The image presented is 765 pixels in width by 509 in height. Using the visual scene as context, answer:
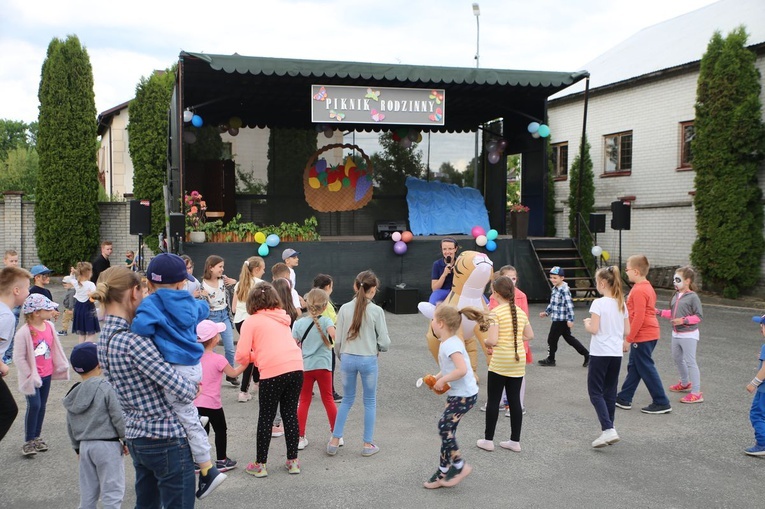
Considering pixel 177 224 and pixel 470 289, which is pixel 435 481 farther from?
pixel 177 224

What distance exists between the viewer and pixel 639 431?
6.15 m

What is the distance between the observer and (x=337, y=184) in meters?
18.6

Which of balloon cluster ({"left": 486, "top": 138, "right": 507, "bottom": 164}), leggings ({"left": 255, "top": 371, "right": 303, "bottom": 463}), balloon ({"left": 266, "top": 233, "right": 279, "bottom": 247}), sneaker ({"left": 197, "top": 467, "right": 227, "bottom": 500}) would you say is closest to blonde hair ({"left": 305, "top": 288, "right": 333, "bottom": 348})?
leggings ({"left": 255, "top": 371, "right": 303, "bottom": 463})

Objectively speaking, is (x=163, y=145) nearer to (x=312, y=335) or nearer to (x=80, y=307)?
(x=80, y=307)

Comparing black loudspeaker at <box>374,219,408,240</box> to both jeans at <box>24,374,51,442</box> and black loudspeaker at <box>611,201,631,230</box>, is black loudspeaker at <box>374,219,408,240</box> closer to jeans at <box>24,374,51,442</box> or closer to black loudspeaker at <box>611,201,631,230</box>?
black loudspeaker at <box>611,201,631,230</box>

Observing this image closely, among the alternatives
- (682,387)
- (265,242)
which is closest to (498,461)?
(682,387)

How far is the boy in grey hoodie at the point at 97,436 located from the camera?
352cm

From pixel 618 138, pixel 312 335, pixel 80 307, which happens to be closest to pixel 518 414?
pixel 312 335

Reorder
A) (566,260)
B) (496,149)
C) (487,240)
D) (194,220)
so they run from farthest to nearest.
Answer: (496,149) → (566,260) → (487,240) → (194,220)

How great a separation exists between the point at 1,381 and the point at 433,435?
352 cm

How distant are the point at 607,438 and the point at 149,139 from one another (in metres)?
19.7

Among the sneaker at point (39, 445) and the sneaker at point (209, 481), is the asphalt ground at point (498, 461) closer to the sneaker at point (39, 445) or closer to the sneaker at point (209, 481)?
the sneaker at point (39, 445)

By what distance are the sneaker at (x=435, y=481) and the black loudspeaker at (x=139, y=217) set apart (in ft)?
39.0

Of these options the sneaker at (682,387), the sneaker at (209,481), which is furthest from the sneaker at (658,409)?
the sneaker at (209,481)
